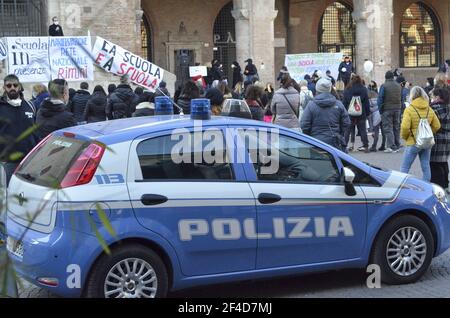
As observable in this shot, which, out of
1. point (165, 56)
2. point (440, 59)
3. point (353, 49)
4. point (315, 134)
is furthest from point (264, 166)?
point (440, 59)

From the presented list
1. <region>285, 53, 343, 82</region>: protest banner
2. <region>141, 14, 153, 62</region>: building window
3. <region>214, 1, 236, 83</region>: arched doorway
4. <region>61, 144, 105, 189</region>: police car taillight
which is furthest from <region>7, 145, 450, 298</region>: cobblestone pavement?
<region>214, 1, 236, 83</region>: arched doorway

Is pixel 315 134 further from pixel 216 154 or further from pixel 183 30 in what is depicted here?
pixel 183 30

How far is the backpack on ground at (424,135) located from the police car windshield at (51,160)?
6.04 metres

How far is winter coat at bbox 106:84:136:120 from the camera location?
13.5m

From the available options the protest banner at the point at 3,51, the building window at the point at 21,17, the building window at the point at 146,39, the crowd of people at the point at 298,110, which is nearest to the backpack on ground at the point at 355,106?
the crowd of people at the point at 298,110

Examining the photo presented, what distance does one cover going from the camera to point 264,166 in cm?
612

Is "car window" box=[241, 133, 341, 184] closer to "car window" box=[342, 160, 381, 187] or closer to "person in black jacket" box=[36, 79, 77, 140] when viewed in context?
"car window" box=[342, 160, 381, 187]

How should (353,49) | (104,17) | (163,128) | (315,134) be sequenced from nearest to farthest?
(163,128), (315,134), (104,17), (353,49)

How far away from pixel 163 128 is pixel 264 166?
0.89 m

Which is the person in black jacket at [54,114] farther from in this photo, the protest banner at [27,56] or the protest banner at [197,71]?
the protest banner at [197,71]

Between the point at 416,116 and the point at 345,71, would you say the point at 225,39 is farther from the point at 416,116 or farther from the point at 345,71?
the point at 416,116

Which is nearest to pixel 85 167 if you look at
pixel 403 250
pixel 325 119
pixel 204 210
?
pixel 204 210

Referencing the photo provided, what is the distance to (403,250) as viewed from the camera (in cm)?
658

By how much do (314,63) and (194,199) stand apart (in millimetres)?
21359
